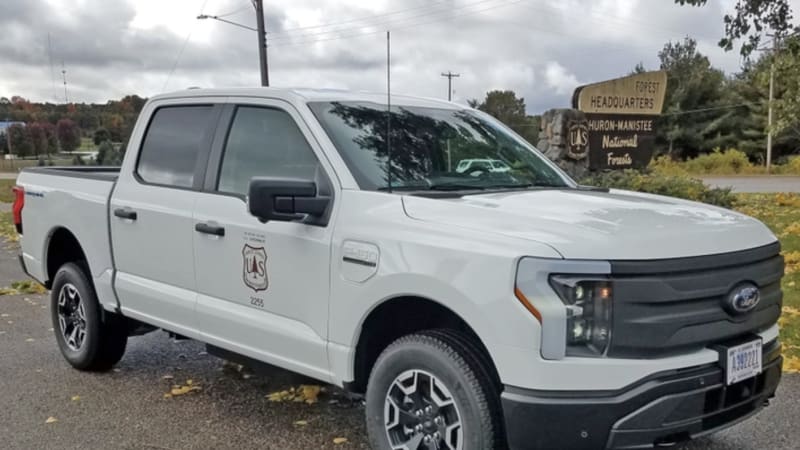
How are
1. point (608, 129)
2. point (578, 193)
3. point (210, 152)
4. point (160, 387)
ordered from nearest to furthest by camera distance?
point (578, 193) → point (210, 152) → point (160, 387) → point (608, 129)

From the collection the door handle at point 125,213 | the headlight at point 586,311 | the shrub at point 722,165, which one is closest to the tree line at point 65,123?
the door handle at point 125,213

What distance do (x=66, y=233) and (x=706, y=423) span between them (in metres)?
4.59

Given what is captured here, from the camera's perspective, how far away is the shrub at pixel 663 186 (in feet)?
45.6

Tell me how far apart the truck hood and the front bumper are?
0.49 metres

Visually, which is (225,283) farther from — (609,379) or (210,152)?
(609,379)

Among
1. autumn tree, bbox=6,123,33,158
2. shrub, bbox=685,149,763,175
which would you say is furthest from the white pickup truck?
shrub, bbox=685,149,763,175

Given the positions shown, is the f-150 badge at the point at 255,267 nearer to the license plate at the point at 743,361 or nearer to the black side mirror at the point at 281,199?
the black side mirror at the point at 281,199

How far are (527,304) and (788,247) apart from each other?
26.7 feet

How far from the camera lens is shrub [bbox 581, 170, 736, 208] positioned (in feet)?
45.6

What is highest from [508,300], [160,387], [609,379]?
[508,300]

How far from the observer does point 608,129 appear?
16.0 m

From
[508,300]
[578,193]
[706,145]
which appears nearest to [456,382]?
[508,300]

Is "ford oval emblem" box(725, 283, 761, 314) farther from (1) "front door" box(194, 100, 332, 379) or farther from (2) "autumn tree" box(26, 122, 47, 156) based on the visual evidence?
(2) "autumn tree" box(26, 122, 47, 156)

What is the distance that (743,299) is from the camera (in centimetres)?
306
